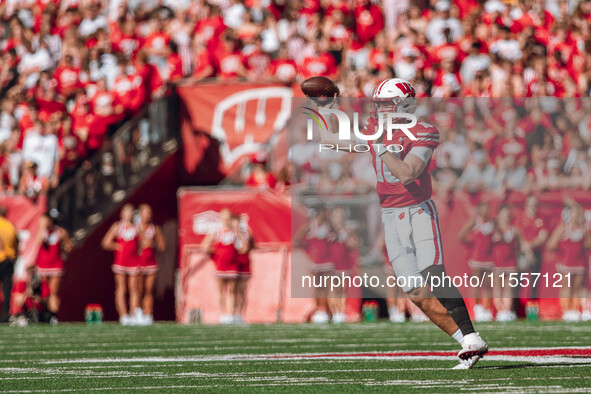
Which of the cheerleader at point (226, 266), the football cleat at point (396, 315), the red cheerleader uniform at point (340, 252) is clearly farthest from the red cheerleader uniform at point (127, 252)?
the football cleat at point (396, 315)

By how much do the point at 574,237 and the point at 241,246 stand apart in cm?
427

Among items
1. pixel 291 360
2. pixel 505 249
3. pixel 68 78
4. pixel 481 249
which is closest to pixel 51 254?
pixel 68 78

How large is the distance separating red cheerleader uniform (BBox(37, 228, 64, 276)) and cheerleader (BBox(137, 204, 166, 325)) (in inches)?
42.3

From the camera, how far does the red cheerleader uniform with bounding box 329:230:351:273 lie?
14969 millimetres

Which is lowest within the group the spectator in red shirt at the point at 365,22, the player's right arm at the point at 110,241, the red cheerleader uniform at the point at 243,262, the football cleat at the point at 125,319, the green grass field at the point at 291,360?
the football cleat at the point at 125,319

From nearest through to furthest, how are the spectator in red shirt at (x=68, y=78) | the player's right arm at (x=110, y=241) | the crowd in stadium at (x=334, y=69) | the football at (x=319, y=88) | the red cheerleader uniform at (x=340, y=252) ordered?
1. the football at (x=319, y=88)
2. the crowd in stadium at (x=334, y=69)
3. the red cheerleader uniform at (x=340, y=252)
4. the player's right arm at (x=110, y=241)
5. the spectator in red shirt at (x=68, y=78)

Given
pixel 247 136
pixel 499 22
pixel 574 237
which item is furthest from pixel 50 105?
pixel 574 237

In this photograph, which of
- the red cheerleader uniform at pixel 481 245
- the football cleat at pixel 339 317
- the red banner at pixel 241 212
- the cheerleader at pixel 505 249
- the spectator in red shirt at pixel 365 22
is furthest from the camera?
the spectator in red shirt at pixel 365 22

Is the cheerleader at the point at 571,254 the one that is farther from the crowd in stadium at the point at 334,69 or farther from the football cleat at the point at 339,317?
the football cleat at the point at 339,317

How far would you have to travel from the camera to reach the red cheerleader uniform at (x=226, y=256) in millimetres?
16141

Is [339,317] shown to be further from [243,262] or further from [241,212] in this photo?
[241,212]

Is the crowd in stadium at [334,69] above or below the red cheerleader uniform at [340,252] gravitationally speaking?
above

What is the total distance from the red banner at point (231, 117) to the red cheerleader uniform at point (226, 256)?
2108 mm

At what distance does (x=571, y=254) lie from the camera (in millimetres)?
13898
